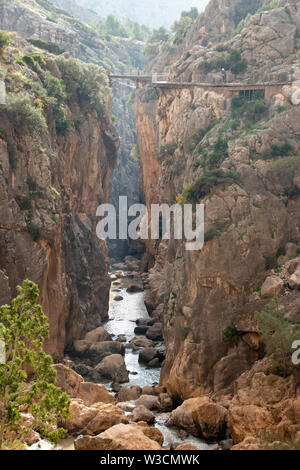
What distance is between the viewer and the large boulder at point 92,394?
29125mm

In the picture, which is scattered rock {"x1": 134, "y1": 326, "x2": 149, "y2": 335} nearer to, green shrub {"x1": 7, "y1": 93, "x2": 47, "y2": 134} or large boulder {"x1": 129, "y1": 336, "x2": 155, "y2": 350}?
large boulder {"x1": 129, "y1": 336, "x2": 155, "y2": 350}

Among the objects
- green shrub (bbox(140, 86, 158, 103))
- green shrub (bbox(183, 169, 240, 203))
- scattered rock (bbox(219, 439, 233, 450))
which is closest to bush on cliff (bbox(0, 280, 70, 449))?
scattered rock (bbox(219, 439, 233, 450))

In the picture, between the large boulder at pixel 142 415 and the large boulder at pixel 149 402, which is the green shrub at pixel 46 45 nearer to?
the large boulder at pixel 149 402

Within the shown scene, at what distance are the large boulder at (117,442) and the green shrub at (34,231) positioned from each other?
15.6 meters

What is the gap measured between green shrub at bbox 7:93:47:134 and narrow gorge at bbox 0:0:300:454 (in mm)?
81

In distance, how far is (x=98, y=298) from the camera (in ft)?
174

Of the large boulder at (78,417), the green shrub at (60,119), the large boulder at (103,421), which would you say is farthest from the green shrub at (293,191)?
the green shrub at (60,119)

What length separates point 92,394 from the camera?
29281 mm

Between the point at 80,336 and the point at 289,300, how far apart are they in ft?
66.3

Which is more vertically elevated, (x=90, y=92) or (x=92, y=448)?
(x=90, y=92)

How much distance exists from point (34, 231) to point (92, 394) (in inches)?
393
